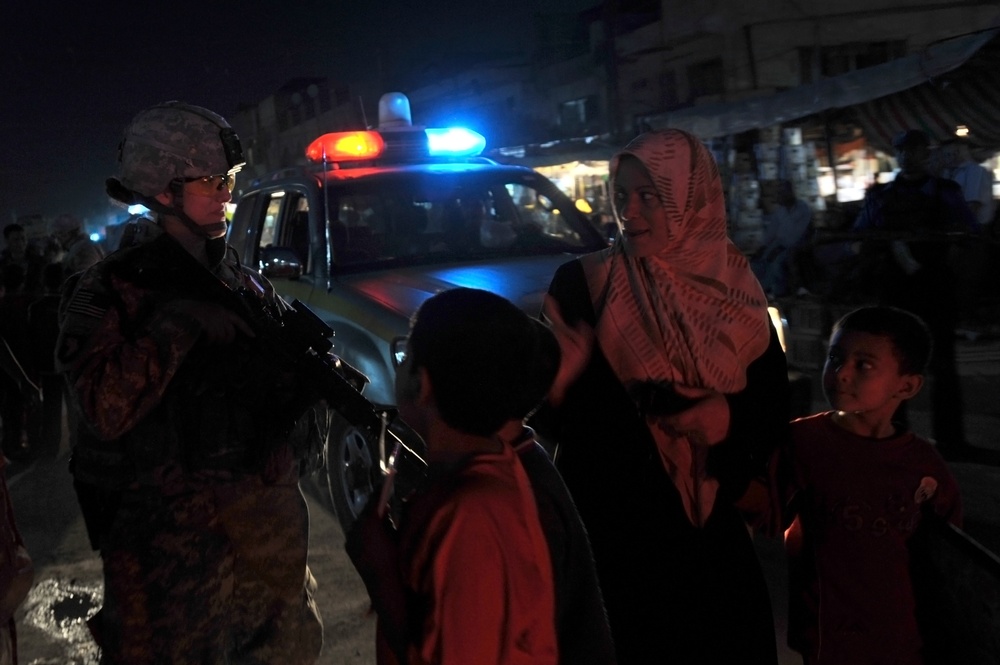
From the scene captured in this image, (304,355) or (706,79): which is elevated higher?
(706,79)

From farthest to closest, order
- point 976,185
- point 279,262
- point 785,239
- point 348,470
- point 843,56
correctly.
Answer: point 843,56
point 785,239
point 976,185
point 279,262
point 348,470

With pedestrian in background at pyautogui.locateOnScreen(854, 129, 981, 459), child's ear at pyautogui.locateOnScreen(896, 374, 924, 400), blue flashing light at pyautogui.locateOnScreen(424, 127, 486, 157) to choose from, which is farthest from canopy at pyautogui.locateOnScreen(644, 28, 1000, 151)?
child's ear at pyautogui.locateOnScreen(896, 374, 924, 400)

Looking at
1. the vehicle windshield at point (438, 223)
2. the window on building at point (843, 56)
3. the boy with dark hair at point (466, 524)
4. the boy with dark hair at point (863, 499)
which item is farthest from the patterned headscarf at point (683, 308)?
the window on building at point (843, 56)

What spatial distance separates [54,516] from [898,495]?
489cm

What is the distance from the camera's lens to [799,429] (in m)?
2.29

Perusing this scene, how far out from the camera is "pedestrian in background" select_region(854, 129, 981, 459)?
5676mm

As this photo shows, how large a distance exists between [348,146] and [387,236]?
74 centimetres

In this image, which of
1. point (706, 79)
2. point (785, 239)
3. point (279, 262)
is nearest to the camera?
point (279, 262)

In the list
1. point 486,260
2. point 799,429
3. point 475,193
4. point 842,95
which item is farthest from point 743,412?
point 842,95

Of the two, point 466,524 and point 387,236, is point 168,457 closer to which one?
point 466,524

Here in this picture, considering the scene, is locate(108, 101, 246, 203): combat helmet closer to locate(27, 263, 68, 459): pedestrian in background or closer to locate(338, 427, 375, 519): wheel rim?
locate(338, 427, 375, 519): wheel rim

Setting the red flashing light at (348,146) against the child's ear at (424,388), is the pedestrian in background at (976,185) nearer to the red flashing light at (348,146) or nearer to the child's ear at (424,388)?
the red flashing light at (348,146)

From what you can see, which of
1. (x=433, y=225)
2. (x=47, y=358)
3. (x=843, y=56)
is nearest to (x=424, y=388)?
(x=433, y=225)

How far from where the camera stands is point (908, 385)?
2.26m
